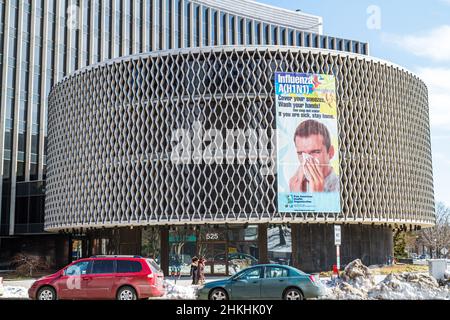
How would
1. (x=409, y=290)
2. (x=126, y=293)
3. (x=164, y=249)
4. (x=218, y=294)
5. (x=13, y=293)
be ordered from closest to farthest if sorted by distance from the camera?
(x=218, y=294) < (x=126, y=293) < (x=409, y=290) < (x=13, y=293) < (x=164, y=249)

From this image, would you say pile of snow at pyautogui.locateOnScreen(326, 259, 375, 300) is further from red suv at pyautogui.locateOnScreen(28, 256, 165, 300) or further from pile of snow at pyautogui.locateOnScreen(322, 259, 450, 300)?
red suv at pyautogui.locateOnScreen(28, 256, 165, 300)

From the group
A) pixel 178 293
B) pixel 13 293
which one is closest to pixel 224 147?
pixel 178 293

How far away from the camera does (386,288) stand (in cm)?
2311

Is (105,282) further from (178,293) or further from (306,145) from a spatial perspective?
(306,145)

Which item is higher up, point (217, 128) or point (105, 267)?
point (217, 128)

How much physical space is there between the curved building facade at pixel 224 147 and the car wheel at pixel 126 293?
15.4 meters

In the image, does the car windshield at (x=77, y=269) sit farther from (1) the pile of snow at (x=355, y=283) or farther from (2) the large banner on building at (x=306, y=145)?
(2) the large banner on building at (x=306, y=145)

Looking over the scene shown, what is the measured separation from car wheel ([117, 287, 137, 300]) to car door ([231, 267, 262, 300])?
3.87 metres

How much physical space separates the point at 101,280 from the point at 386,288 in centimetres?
1120

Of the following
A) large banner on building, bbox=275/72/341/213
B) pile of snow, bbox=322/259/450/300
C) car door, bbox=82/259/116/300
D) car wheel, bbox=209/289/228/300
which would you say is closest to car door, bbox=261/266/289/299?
car wheel, bbox=209/289/228/300

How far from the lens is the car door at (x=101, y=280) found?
21.9m

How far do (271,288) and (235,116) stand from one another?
1892cm
